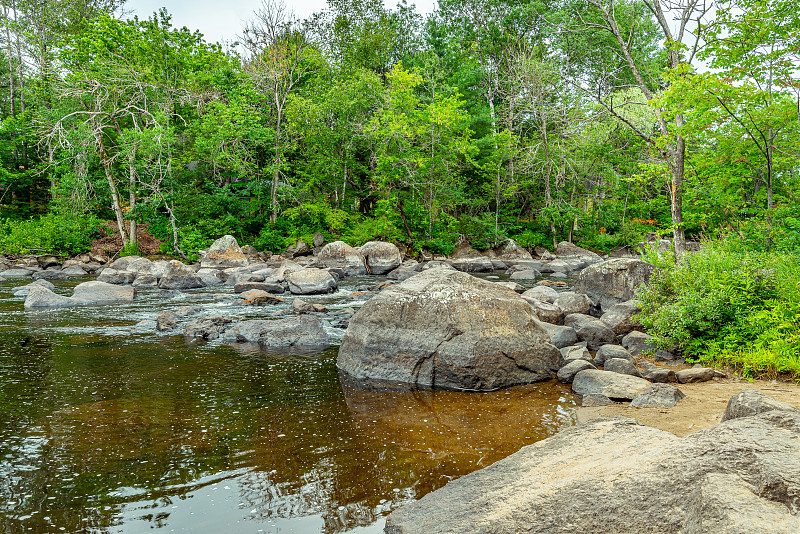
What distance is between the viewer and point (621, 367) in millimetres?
7871

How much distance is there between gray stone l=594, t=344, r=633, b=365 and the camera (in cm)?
872

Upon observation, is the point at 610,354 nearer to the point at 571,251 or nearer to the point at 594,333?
the point at 594,333

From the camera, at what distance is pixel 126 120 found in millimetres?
30484

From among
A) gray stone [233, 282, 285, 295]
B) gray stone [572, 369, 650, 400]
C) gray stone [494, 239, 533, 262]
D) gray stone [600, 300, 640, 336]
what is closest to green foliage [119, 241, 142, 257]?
gray stone [233, 282, 285, 295]

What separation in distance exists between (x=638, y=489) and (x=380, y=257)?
23.2 metres

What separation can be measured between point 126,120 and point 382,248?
17995 millimetres

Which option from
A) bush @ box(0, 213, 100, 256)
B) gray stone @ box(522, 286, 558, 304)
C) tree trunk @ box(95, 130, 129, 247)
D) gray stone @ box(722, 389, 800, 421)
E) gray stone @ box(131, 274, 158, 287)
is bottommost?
gray stone @ box(522, 286, 558, 304)

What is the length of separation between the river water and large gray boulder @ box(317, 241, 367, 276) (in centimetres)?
1522

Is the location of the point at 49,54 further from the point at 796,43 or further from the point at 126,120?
the point at 796,43

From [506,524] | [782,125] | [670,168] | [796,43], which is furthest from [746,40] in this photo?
[506,524]

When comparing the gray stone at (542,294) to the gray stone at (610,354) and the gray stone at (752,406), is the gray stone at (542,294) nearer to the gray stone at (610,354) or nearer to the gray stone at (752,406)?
Answer: the gray stone at (610,354)

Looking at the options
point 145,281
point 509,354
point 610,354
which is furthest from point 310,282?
point 610,354

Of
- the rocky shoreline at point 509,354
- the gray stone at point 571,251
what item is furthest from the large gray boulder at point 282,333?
the gray stone at point 571,251

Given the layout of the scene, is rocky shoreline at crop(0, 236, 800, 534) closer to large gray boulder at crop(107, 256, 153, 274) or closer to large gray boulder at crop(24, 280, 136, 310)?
large gray boulder at crop(24, 280, 136, 310)
